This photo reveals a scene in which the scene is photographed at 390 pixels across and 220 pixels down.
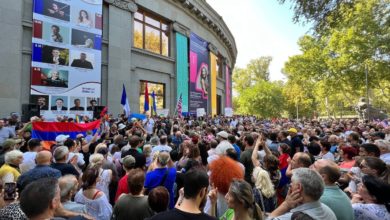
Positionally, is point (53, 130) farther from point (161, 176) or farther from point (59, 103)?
point (161, 176)

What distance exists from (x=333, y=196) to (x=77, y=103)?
1363 centimetres

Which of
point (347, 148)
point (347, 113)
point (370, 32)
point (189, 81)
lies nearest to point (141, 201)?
point (347, 148)

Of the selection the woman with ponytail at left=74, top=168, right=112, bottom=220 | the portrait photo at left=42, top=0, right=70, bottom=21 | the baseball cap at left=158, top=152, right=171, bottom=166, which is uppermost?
the portrait photo at left=42, top=0, right=70, bottom=21

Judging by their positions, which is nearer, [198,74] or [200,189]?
[200,189]

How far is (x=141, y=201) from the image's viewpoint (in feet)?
11.2

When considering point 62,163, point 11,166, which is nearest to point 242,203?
point 62,163

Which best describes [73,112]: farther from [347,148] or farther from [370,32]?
[370,32]

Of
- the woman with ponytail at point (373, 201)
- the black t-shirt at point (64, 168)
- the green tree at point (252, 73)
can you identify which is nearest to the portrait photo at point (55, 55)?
the black t-shirt at point (64, 168)

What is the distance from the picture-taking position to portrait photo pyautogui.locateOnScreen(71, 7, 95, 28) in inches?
556

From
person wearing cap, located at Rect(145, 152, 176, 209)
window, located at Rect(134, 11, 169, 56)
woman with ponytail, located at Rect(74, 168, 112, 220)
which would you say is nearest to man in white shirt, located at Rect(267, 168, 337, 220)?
woman with ponytail, located at Rect(74, 168, 112, 220)

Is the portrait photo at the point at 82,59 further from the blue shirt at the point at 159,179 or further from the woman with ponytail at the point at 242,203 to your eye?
the woman with ponytail at the point at 242,203

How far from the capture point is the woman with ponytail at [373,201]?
8.86 ft

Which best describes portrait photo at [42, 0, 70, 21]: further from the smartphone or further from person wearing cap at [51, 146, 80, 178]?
the smartphone

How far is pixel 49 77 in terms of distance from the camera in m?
13.1
